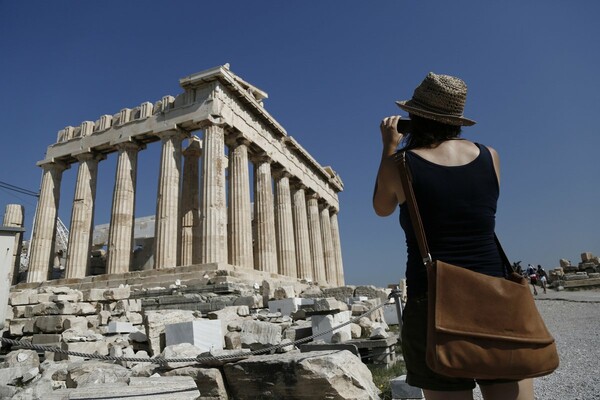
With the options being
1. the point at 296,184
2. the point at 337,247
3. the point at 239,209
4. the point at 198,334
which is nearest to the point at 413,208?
the point at 198,334

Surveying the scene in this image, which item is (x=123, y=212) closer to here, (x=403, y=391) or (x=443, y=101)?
(x=403, y=391)

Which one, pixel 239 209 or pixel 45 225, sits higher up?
pixel 45 225

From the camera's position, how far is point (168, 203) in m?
20.5

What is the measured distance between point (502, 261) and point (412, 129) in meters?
0.75

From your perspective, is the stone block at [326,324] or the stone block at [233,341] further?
the stone block at [326,324]

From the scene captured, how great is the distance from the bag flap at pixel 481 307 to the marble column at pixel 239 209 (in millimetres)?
19797

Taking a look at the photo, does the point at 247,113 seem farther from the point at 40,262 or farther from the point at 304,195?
the point at 40,262

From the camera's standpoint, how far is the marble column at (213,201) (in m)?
18.7

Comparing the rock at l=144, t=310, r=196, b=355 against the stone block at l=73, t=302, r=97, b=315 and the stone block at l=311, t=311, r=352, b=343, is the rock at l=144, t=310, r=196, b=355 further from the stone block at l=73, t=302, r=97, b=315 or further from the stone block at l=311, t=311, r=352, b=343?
the stone block at l=73, t=302, r=97, b=315

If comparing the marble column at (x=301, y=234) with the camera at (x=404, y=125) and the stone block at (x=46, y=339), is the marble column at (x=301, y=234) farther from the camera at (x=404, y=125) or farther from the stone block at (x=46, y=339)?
the camera at (x=404, y=125)

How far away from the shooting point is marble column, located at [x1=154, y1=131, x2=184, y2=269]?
19.8 metres

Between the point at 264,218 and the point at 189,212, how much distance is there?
4274 mm

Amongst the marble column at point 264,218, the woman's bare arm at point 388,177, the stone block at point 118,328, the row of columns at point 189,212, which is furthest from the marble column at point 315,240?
the woman's bare arm at point 388,177

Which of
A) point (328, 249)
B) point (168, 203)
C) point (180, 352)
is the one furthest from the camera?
point (328, 249)
